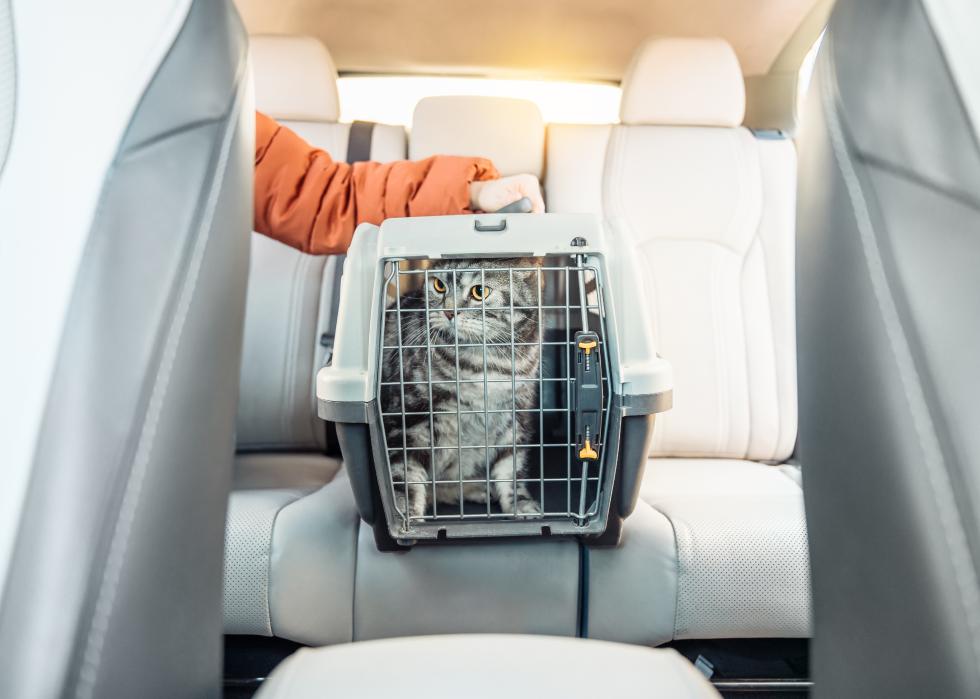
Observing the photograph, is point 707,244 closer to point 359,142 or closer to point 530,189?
point 530,189

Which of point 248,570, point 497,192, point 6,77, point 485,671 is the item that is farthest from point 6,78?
point 497,192

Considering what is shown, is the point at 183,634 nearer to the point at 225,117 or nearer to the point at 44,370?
the point at 44,370

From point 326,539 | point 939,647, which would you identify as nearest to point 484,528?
point 326,539

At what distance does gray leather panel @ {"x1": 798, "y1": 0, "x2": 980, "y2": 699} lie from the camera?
1.23 feet

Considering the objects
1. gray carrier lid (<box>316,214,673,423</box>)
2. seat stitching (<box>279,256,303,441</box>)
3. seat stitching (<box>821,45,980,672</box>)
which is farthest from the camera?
seat stitching (<box>279,256,303,441</box>)

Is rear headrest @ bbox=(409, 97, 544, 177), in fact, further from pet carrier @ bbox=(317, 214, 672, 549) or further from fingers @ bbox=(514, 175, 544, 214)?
pet carrier @ bbox=(317, 214, 672, 549)

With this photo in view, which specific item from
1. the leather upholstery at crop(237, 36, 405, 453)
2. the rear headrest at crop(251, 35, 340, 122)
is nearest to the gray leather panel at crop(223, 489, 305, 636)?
the leather upholstery at crop(237, 36, 405, 453)

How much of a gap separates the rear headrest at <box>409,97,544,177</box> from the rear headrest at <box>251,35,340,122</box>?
24 centimetres

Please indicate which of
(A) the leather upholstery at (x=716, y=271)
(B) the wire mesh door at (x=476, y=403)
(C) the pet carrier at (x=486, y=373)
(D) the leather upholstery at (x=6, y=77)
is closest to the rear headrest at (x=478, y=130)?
(A) the leather upholstery at (x=716, y=271)

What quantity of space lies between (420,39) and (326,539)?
4.45 feet

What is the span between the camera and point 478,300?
45.3 inches

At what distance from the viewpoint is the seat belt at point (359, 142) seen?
1.69 m

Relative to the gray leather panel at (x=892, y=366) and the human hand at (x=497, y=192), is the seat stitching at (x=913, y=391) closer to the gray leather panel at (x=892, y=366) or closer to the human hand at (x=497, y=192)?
the gray leather panel at (x=892, y=366)

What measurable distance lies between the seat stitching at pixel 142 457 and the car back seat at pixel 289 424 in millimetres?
664
